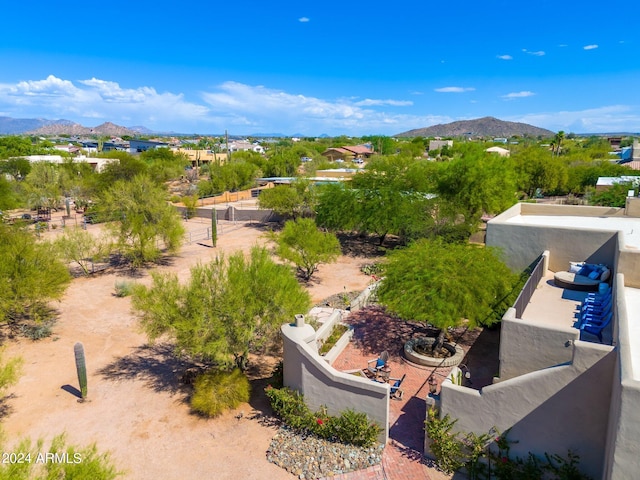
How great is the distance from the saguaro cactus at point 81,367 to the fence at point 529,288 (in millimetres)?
14151

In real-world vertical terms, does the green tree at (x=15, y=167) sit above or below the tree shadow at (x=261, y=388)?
above

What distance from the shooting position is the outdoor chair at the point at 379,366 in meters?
15.6

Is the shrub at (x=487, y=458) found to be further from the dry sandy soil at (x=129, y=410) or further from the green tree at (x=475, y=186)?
the green tree at (x=475, y=186)

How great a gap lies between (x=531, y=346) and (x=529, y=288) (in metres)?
3.91

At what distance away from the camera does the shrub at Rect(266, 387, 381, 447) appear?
12336 mm

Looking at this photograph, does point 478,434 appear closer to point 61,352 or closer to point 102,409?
point 102,409

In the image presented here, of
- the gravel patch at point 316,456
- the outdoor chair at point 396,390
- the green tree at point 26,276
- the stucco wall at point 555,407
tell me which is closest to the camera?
the stucco wall at point 555,407

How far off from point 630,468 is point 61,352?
19650 millimetres

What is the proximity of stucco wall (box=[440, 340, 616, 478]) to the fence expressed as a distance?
3.40 meters

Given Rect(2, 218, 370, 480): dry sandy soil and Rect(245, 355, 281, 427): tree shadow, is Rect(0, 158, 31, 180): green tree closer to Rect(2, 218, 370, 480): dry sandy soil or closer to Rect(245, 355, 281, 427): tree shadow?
Rect(2, 218, 370, 480): dry sandy soil

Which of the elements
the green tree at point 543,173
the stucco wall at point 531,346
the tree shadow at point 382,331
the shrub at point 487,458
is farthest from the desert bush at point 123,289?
the green tree at point 543,173

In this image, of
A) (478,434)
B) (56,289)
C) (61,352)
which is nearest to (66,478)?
(478,434)

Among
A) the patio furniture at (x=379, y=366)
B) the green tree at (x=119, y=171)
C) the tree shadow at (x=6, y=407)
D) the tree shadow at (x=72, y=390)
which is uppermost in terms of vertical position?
the green tree at (x=119, y=171)

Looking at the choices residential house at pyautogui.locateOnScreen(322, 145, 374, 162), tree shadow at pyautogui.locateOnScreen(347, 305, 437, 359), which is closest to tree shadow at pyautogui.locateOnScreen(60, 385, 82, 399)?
tree shadow at pyautogui.locateOnScreen(347, 305, 437, 359)
